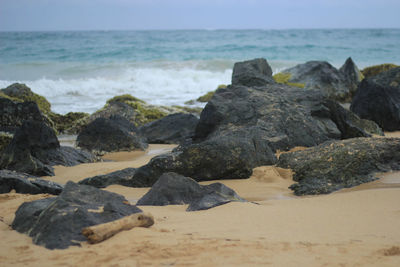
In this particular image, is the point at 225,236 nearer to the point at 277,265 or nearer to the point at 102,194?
the point at 277,265

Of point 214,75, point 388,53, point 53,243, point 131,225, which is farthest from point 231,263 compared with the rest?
point 388,53

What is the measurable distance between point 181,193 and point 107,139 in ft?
15.6

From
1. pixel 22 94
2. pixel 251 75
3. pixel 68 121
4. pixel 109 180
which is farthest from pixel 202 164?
pixel 22 94

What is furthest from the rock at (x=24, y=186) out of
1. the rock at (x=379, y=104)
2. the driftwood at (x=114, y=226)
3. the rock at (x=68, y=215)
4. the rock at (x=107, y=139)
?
the rock at (x=379, y=104)

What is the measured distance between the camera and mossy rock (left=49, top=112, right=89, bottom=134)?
11133mm

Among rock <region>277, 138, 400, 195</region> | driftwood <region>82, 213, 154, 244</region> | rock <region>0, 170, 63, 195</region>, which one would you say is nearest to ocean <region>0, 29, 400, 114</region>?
rock <region>0, 170, 63, 195</region>

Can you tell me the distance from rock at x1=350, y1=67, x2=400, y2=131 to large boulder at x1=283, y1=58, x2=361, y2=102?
173 inches

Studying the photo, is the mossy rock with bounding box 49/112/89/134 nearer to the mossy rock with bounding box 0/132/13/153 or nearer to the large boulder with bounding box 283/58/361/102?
the mossy rock with bounding box 0/132/13/153

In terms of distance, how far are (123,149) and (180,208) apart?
4855mm

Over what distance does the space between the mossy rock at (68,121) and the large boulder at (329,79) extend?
7534mm

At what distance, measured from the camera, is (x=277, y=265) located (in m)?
2.59

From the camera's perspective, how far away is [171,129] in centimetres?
971

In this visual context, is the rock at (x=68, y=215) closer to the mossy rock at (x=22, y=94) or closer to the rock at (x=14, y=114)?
the rock at (x=14, y=114)

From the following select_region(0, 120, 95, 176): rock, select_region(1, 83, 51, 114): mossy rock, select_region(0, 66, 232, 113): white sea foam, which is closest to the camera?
select_region(0, 120, 95, 176): rock
